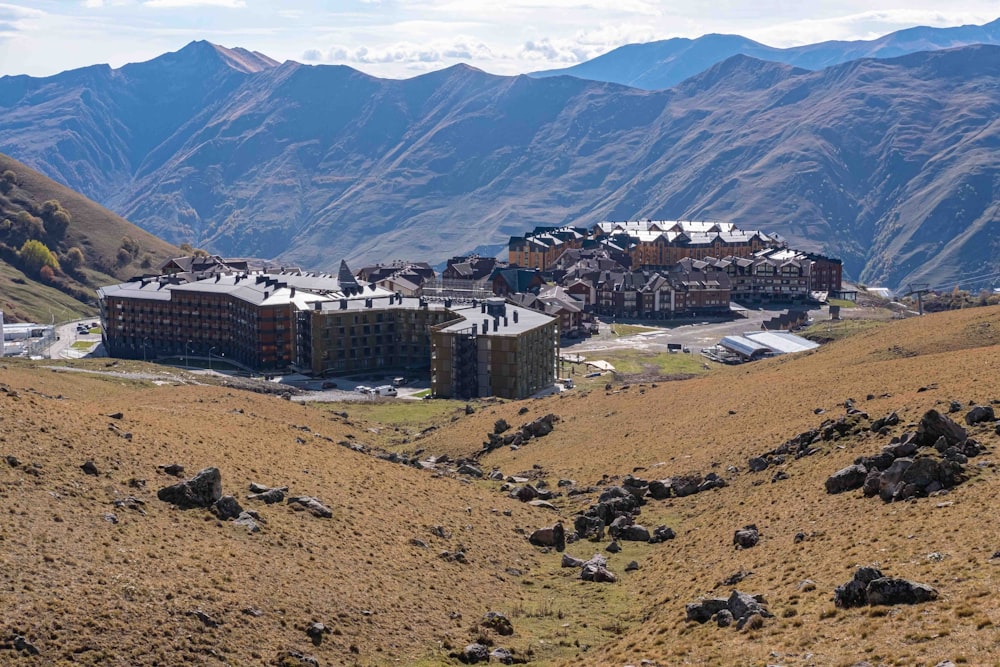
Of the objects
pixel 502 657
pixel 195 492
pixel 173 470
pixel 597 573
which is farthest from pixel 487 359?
pixel 502 657

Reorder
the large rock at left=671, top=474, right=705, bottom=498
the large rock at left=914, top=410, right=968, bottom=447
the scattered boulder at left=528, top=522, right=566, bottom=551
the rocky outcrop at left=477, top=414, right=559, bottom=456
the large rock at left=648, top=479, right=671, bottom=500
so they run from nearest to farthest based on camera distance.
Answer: the large rock at left=914, top=410, right=968, bottom=447 → the scattered boulder at left=528, top=522, right=566, bottom=551 → the large rock at left=671, top=474, right=705, bottom=498 → the large rock at left=648, top=479, right=671, bottom=500 → the rocky outcrop at left=477, top=414, right=559, bottom=456

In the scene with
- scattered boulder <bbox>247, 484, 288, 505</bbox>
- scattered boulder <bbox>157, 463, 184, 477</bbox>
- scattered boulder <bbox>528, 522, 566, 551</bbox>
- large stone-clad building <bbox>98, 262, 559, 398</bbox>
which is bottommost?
large stone-clad building <bbox>98, 262, 559, 398</bbox>

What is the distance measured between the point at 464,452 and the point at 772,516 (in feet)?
136

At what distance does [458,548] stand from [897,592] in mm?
23543

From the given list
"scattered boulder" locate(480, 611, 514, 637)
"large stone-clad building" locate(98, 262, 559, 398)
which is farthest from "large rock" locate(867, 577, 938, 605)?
"large stone-clad building" locate(98, 262, 559, 398)

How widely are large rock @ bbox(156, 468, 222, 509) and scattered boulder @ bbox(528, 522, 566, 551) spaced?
16480 mm

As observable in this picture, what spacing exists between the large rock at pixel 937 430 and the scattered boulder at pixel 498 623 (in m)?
21.7

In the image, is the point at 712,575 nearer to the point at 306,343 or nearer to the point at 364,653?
the point at 364,653

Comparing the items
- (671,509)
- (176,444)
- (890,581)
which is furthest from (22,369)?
(890,581)

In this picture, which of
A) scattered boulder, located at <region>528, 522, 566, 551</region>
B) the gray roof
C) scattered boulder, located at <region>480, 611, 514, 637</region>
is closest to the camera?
scattered boulder, located at <region>480, 611, 514, 637</region>

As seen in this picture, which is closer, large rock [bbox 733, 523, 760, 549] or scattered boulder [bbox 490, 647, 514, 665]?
scattered boulder [bbox 490, 647, 514, 665]

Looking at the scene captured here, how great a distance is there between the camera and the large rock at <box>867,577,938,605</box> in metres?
37.2

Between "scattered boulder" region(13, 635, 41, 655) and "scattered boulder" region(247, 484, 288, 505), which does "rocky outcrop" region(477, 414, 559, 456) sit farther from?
"scattered boulder" region(13, 635, 41, 655)

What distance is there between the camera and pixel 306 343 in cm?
17512
